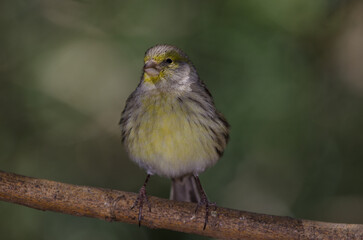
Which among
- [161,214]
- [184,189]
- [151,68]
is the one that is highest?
[151,68]

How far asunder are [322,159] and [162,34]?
5.44ft

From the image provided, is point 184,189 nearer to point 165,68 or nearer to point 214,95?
point 214,95

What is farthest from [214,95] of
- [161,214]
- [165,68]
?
[161,214]

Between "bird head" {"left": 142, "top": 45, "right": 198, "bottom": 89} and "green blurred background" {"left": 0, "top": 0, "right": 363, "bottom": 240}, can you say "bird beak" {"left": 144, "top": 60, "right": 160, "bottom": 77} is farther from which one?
"green blurred background" {"left": 0, "top": 0, "right": 363, "bottom": 240}

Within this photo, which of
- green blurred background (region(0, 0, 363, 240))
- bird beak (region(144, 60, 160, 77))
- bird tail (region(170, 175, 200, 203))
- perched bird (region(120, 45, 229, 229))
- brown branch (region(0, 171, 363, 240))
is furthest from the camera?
green blurred background (region(0, 0, 363, 240))

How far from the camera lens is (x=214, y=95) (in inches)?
172

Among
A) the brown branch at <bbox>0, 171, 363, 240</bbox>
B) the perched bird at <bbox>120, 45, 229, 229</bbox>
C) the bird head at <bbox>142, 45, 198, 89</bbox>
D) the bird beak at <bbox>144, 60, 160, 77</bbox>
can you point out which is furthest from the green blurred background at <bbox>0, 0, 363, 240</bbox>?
the brown branch at <bbox>0, 171, 363, 240</bbox>

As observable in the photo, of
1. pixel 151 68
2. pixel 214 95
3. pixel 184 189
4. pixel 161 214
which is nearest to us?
pixel 161 214

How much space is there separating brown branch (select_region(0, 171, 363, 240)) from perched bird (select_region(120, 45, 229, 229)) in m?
0.17

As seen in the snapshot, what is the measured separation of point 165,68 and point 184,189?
3.24 ft

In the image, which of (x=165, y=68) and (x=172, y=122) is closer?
(x=172, y=122)

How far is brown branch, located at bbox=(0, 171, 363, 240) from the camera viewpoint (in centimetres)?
311

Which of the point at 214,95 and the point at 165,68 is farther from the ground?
the point at 214,95

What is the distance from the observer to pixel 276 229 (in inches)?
124
